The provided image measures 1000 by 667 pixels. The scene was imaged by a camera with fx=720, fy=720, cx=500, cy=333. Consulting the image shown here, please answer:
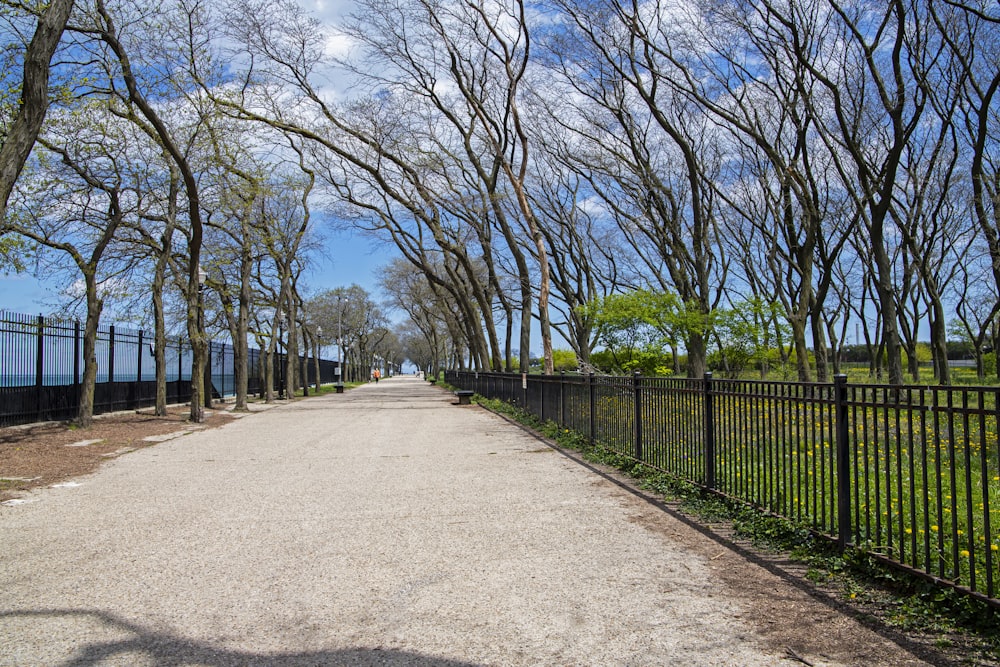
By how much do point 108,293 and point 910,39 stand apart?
2222cm

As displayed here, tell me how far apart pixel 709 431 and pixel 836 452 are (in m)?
1.77

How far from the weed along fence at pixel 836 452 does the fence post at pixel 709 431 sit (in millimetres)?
11

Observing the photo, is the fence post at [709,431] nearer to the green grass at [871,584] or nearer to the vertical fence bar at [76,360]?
the green grass at [871,584]

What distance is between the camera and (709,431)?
7238 millimetres

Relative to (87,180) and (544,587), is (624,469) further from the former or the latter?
(87,180)

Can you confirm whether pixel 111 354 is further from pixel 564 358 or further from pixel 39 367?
pixel 564 358

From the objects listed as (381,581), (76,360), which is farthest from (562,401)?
(76,360)

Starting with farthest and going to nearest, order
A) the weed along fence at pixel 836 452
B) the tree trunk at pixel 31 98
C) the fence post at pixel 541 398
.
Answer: the fence post at pixel 541 398 → the tree trunk at pixel 31 98 → the weed along fence at pixel 836 452

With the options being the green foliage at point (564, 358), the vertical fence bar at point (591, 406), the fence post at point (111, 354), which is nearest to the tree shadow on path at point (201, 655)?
the vertical fence bar at point (591, 406)

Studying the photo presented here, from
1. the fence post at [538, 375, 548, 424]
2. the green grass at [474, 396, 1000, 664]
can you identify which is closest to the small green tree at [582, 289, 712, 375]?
the fence post at [538, 375, 548, 424]

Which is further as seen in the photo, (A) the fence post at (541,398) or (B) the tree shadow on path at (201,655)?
(A) the fence post at (541,398)

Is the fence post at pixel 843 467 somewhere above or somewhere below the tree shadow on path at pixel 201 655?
above

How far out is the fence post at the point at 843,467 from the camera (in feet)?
16.6

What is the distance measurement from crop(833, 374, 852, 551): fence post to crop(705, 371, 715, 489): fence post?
197cm
